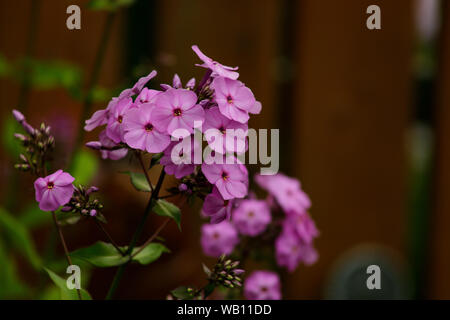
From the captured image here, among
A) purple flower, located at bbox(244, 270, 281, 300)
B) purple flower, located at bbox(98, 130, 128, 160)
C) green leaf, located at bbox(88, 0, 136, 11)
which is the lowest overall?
purple flower, located at bbox(244, 270, 281, 300)

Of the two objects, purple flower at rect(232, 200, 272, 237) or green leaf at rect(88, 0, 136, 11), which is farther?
green leaf at rect(88, 0, 136, 11)

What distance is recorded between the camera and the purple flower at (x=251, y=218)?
0.89 metres

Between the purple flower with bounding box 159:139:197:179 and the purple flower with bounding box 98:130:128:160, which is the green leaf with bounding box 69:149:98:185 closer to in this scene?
the purple flower with bounding box 98:130:128:160

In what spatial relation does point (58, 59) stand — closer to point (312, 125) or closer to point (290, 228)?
point (312, 125)

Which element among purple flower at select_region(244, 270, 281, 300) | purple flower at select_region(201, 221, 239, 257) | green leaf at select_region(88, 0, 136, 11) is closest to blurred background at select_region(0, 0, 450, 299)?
green leaf at select_region(88, 0, 136, 11)

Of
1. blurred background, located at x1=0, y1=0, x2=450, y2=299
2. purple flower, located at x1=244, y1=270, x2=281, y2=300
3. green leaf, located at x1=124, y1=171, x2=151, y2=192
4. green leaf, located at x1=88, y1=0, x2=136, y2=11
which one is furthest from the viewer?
blurred background, located at x1=0, y1=0, x2=450, y2=299

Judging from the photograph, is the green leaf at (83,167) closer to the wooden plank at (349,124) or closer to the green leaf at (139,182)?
the green leaf at (139,182)

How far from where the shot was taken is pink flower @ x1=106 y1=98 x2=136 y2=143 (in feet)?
2.00

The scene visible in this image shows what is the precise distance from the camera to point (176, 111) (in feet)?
1.86

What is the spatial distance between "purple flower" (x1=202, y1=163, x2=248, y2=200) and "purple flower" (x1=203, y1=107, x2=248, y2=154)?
0.02 m

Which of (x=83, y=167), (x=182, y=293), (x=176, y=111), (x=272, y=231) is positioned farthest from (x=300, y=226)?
(x=83, y=167)

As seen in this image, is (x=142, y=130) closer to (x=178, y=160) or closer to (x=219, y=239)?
(x=178, y=160)

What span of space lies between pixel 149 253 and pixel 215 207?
142 millimetres
